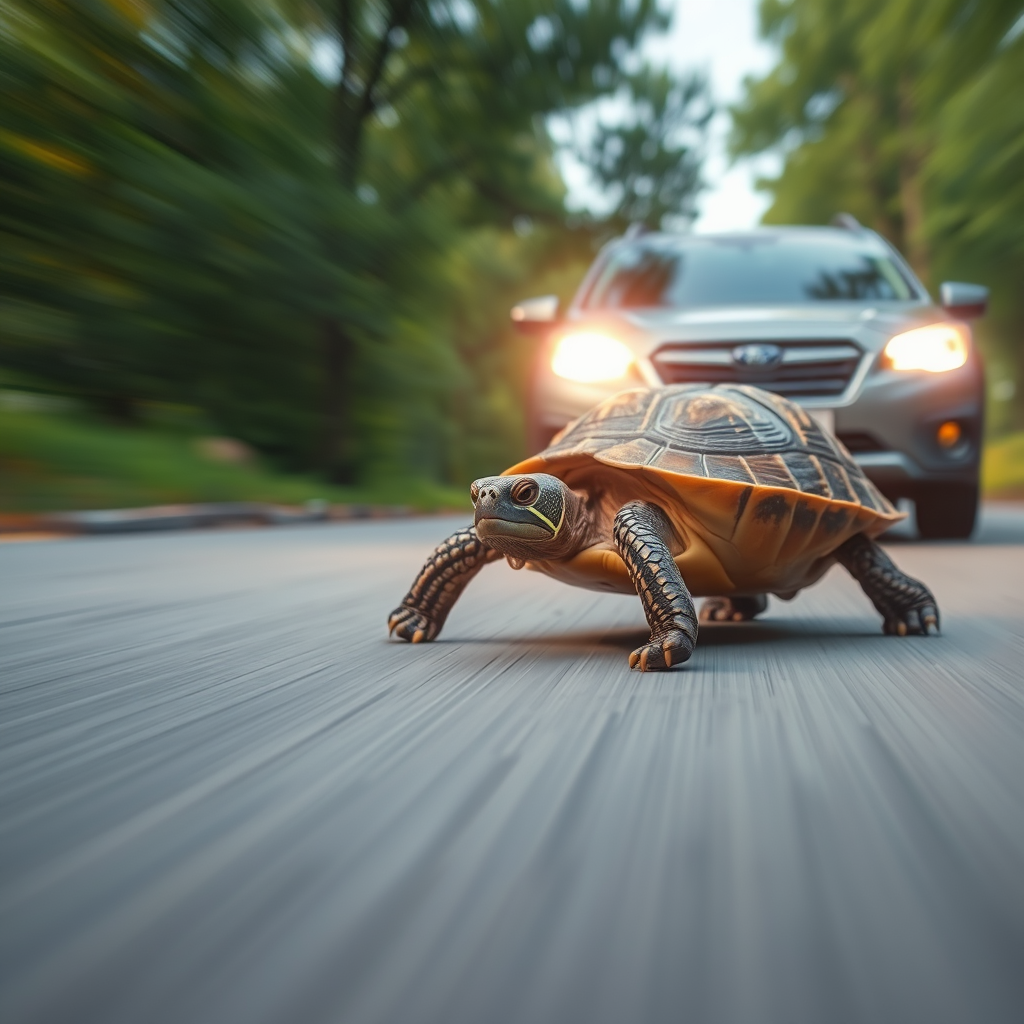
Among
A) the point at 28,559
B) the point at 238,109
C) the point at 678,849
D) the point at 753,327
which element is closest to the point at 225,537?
the point at 28,559

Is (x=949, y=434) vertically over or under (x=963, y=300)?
under

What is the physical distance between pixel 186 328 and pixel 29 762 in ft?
44.4

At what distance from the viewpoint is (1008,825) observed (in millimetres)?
1655

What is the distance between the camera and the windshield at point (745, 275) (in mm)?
7824

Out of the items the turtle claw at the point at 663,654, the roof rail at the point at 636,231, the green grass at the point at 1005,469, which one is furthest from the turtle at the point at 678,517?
the green grass at the point at 1005,469

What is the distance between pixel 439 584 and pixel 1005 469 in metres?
25.6

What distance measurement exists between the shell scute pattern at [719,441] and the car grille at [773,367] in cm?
302

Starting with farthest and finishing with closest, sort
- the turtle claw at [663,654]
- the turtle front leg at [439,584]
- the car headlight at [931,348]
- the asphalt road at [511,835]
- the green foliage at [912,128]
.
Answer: the green foliage at [912,128] < the car headlight at [931,348] < the turtle front leg at [439,584] < the turtle claw at [663,654] < the asphalt road at [511,835]

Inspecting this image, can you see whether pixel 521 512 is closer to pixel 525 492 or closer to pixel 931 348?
pixel 525 492

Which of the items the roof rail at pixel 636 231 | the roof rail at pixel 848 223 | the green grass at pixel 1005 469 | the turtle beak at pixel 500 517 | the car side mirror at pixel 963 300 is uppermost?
the roof rail at pixel 848 223

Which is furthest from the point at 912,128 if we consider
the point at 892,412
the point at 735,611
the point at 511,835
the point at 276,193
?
the point at 511,835

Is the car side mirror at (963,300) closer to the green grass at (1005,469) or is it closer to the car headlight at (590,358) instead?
the car headlight at (590,358)

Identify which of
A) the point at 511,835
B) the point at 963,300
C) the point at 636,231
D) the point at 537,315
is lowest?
the point at 511,835

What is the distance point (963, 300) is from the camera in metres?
7.51
